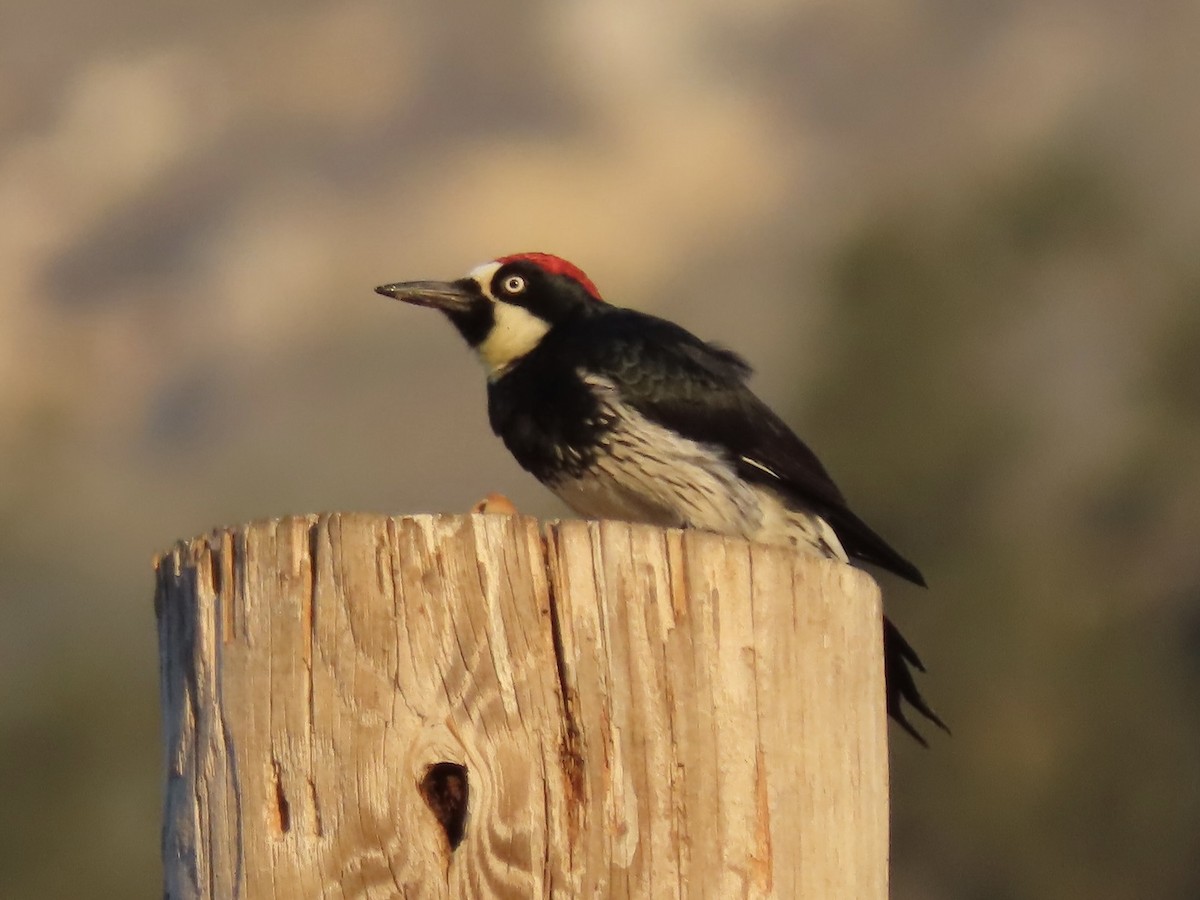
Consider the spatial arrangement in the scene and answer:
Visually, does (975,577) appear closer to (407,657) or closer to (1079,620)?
(1079,620)

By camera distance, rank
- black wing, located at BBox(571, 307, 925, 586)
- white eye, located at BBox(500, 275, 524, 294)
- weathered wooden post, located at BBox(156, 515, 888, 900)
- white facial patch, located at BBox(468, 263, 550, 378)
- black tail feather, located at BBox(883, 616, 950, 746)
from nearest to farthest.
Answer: weathered wooden post, located at BBox(156, 515, 888, 900) < black tail feather, located at BBox(883, 616, 950, 746) < black wing, located at BBox(571, 307, 925, 586) < white facial patch, located at BBox(468, 263, 550, 378) < white eye, located at BBox(500, 275, 524, 294)

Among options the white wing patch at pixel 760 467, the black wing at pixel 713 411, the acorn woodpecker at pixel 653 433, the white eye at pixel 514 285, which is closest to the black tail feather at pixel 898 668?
the acorn woodpecker at pixel 653 433

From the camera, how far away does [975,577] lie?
1506 cm

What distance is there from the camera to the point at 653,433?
17.7ft

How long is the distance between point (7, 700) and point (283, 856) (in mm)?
12190

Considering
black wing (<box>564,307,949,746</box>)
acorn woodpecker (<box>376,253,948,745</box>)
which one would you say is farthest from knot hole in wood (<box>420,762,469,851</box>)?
black wing (<box>564,307,949,746</box>)

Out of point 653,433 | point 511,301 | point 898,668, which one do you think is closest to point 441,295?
point 511,301

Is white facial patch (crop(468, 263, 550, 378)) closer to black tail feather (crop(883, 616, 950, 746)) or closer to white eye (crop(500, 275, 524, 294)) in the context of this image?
white eye (crop(500, 275, 524, 294))

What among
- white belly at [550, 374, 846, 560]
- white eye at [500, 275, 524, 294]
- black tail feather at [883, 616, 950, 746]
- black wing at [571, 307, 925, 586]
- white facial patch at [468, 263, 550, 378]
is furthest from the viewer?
white eye at [500, 275, 524, 294]

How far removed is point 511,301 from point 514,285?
0.05 metres

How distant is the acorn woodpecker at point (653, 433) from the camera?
5391mm

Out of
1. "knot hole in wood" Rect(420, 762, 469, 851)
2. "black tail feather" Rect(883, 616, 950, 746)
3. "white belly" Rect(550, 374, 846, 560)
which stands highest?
"white belly" Rect(550, 374, 846, 560)

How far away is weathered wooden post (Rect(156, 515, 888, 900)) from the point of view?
2779mm

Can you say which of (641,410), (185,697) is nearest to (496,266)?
(641,410)
